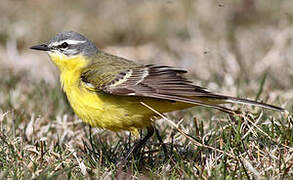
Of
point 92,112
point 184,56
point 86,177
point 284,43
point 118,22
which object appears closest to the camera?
point 86,177

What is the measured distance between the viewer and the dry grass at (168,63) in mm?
4848

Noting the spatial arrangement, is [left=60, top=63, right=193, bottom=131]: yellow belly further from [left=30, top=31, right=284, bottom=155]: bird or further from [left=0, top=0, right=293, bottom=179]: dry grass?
[left=0, top=0, right=293, bottom=179]: dry grass

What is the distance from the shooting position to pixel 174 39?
36.3 feet

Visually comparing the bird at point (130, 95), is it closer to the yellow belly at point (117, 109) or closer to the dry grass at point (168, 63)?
the yellow belly at point (117, 109)

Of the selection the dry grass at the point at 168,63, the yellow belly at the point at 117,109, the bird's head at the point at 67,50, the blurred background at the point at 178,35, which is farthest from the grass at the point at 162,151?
the blurred background at the point at 178,35

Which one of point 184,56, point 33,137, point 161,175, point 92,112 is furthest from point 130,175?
point 184,56

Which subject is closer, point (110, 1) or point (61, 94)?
point (61, 94)

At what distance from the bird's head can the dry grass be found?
2.72 feet

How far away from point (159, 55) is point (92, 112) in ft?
16.2

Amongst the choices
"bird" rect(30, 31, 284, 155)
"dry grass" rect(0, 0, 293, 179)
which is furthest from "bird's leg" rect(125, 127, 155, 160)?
"dry grass" rect(0, 0, 293, 179)

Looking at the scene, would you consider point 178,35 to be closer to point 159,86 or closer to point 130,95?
point 159,86

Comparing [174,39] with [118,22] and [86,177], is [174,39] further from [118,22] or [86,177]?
[86,177]

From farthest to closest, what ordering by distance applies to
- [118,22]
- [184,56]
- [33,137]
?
[118,22], [184,56], [33,137]

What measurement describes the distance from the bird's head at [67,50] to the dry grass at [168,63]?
32.6 inches
